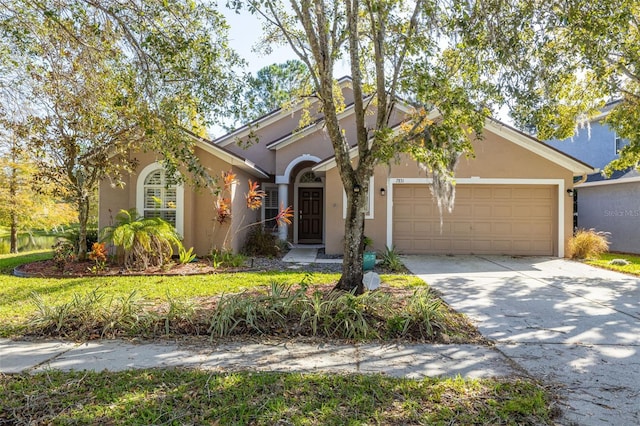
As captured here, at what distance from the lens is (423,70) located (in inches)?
237

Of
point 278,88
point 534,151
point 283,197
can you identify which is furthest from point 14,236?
point 534,151

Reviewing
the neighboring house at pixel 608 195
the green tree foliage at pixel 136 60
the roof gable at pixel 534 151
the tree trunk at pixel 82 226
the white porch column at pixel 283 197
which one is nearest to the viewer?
the green tree foliage at pixel 136 60

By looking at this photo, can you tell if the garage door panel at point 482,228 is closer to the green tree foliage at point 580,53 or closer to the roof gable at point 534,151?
the roof gable at point 534,151

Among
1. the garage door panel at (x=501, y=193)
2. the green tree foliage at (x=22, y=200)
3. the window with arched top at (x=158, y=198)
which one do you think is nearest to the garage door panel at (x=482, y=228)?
the garage door panel at (x=501, y=193)

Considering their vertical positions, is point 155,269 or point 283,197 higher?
point 283,197

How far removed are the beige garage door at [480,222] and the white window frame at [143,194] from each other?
660cm

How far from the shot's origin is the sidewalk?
13.3 feet

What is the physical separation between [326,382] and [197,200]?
30.5 ft

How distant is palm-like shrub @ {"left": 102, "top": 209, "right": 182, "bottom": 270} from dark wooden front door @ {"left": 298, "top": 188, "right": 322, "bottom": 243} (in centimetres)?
710

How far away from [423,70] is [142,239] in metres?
7.61

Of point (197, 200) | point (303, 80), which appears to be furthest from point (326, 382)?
point (197, 200)

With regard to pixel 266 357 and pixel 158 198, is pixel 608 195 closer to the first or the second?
pixel 158 198

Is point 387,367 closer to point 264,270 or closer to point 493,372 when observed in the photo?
point 493,372

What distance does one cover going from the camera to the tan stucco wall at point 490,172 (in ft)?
42.7
